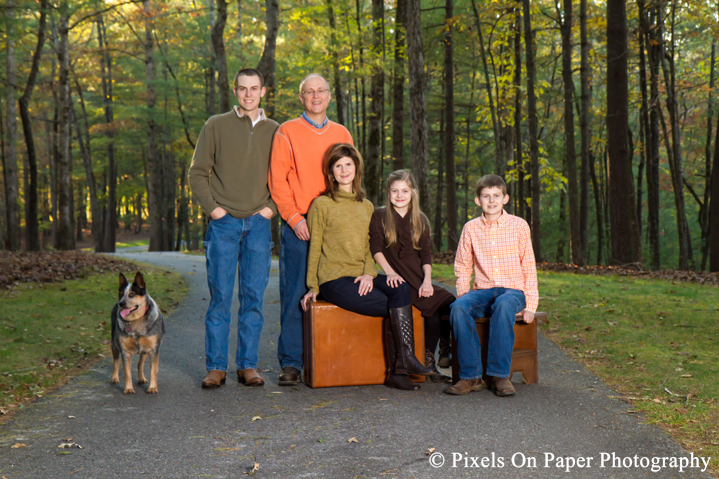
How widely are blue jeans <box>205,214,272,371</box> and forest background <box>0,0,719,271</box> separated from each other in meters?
10.4

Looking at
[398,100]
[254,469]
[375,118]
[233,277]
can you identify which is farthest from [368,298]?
[398,100]

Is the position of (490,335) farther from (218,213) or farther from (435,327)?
(218,213)

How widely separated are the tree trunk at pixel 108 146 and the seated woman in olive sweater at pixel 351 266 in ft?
94.9

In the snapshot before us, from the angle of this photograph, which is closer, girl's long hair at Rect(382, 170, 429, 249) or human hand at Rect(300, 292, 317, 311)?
human hand at Rect(300, 292, 317, 311)

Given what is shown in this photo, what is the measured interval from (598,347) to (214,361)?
4.37 m

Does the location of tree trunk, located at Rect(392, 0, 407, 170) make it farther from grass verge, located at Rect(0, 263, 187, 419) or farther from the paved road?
the paved road

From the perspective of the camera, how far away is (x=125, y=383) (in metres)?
5.18

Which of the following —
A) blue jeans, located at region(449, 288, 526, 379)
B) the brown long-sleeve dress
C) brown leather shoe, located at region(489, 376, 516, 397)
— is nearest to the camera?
brown leather shoe, located at region(489, 376, 516, 397)

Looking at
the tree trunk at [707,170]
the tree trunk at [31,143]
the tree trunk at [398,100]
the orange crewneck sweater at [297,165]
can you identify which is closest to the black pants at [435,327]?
the orange crewneck sweater at [297,165]

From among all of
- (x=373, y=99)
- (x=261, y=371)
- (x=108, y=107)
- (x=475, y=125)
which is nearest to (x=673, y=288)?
(x=261, y=371)

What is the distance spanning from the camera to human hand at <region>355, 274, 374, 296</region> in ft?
17.0

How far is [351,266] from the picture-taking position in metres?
5.44

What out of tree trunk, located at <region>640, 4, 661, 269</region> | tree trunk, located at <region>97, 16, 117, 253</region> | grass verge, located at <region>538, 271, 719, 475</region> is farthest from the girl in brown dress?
tree trunk, located at <region>97, 16, 117, 253</region>

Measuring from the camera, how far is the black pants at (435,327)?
553 centimetres
